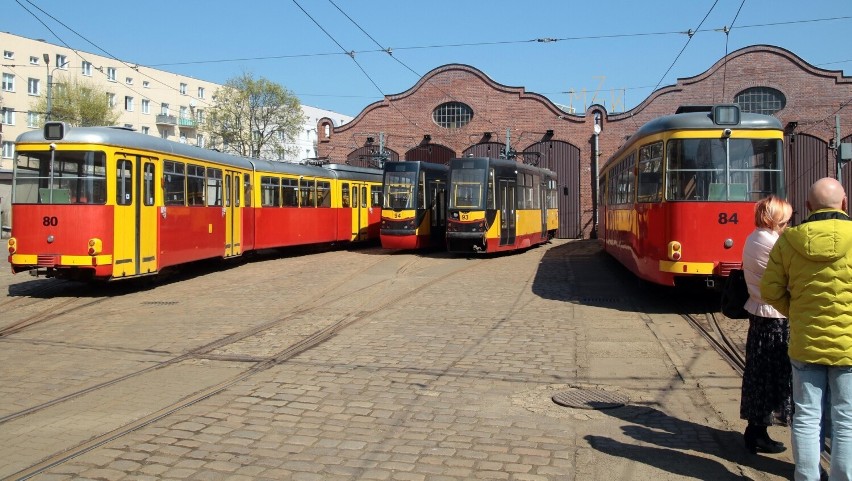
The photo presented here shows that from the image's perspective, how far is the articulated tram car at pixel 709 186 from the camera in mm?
11570

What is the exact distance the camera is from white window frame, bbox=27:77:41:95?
56062mm

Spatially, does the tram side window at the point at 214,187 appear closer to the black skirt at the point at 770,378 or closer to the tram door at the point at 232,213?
the tram door at the point at 232,213

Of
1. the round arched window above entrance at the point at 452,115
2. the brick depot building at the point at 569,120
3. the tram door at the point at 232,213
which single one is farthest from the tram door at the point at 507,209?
the round arched window above entrance at the point at 452,115

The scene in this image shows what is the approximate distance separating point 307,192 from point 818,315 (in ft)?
70.3

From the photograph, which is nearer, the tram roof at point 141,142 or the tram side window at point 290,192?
the tram roof at point 141,142

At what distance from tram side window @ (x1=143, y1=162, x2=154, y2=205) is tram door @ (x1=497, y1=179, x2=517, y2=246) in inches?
429

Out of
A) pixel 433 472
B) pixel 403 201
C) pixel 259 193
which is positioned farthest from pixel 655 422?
pixel 403 201

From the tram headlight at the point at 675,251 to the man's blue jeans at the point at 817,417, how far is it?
299 inches

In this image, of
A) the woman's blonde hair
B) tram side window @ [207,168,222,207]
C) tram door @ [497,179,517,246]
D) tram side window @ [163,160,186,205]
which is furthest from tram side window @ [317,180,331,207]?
the woman's blonde hair

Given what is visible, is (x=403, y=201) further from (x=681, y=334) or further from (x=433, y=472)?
(x=433, y=472)

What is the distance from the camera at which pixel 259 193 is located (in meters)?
21.5

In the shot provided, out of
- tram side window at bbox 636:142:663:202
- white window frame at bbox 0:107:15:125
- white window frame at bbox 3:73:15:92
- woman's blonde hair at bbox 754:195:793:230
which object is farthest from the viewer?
white window frame at bbox 3:73:15:92

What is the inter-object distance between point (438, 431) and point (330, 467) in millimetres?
1098

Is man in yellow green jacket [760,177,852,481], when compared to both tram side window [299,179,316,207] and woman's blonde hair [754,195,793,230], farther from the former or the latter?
tram side window [299,179,316,207]
